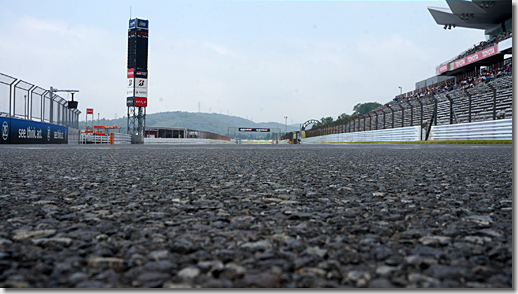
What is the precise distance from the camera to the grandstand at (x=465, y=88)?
2316 cm

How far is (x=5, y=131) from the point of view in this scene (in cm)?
1727

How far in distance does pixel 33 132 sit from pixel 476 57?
163 feet

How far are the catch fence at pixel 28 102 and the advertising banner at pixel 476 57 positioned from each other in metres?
44.8

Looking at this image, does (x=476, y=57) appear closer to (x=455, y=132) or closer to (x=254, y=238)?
(x=455, y=132)

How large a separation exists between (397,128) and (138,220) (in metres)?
32.4

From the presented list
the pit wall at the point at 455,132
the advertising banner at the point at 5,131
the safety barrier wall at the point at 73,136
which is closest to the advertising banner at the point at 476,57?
the pit wall at the point at 455,132

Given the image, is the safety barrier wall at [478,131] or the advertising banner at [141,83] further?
the advertising banner at [141,83]

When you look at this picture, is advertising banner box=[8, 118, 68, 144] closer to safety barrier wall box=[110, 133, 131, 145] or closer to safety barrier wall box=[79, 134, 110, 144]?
safety barrier wall box=[79, 134, 110, 144]

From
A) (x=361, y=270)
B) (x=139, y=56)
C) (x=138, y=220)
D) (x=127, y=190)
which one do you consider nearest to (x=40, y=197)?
(x=127, y=190)

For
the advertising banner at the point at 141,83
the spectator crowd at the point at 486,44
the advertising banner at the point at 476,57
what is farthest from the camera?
the advertising banner at the point at 141,83

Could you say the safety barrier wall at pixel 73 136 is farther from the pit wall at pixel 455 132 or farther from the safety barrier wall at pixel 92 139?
the pit wall at pixel 455 132

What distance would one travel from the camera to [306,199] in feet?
7.43

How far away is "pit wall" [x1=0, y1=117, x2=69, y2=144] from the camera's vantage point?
1741cm

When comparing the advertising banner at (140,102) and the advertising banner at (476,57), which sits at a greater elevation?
the advertising banner at (476,57)
